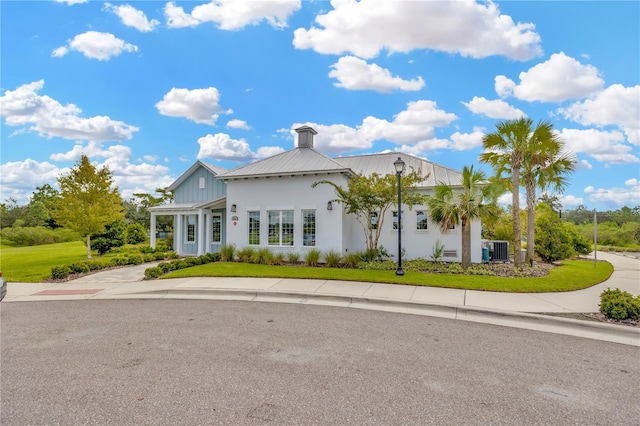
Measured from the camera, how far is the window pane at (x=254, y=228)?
17.4m

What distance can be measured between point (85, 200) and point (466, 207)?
19.8 meters

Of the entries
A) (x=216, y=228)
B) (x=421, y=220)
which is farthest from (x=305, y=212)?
(x=216, y=228)

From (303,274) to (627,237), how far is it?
3461 centimetres

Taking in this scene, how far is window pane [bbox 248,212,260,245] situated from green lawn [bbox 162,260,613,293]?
303 centimetres

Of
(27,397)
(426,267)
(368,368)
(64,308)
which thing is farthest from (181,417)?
→ (426,267)

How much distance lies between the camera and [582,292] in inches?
372

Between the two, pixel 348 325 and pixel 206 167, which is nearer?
pixel 348 325

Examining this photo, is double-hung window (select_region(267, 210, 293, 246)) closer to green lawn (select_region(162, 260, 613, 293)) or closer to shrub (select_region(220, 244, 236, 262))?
shrub (select_region(220, 244, 236, 262))

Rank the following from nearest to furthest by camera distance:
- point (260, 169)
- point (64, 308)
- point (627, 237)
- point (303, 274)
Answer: point (64, 308), point (303, 274), point (260, 169), point (627, 237)

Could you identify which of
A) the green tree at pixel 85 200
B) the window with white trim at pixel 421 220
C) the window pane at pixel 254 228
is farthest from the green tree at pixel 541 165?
the green tree at pixel 85 200

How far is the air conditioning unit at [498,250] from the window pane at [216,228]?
14.2 metres

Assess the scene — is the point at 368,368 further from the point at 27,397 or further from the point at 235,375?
the point at 27,397

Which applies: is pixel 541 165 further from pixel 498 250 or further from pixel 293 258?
pixel 293 258

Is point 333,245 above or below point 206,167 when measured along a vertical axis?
below
